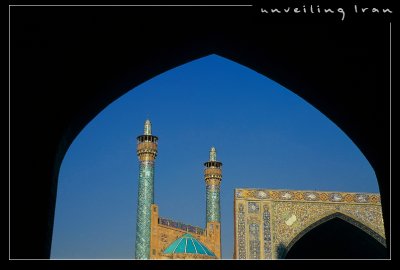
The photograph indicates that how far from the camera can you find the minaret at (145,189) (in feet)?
53.3

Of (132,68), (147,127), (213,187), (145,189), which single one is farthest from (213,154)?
(132,68)

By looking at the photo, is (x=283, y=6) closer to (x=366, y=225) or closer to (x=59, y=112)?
(x=59, y=112)

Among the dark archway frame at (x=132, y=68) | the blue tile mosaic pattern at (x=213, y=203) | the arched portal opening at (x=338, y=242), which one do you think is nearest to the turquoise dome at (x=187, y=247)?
the blue tile mosaic pattern at (x=213, y=203)

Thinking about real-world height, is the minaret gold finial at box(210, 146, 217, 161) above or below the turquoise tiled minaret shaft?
above

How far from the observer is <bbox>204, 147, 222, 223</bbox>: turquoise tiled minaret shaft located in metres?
18.8

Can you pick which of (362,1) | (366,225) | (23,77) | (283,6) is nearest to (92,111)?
(23,77)

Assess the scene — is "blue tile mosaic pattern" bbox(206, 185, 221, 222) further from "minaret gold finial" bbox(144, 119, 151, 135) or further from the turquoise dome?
"minaret gold finial" bbox(144, 119, 151, 135)

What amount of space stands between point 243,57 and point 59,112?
135 cm

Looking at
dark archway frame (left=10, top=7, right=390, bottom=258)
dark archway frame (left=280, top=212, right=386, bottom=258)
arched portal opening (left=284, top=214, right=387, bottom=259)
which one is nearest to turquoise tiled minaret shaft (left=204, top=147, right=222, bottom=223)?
arched portal opening (left=284, top=214, right=387, bottom=259)

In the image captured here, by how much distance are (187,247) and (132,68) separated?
1284cm

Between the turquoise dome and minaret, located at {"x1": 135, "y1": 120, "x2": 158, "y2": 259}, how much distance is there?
28.2 inches

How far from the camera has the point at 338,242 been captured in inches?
720

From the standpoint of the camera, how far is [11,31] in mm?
3096
